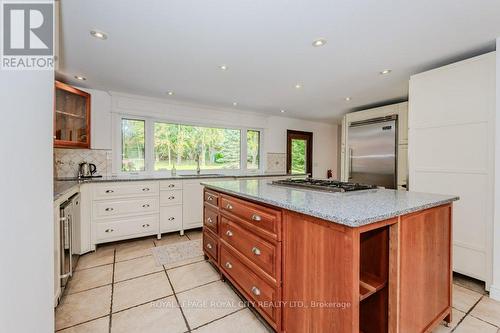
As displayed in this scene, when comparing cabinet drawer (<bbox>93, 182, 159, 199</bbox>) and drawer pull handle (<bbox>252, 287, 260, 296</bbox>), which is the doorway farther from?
drawer pull handle (<bbox>252, 287, 260, 296</bbox>)

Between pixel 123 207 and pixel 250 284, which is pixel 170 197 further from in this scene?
pixel 250 284

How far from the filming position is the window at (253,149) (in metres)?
4.83

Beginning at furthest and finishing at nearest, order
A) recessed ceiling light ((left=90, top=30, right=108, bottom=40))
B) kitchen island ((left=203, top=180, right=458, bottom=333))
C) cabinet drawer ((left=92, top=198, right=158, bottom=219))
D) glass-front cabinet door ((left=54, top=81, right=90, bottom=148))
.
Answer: cabinet drawer ((left=92, top=198, right=158, bottom=219)), glass-front cabinet door ((left=54, top=81, right=90, bottom=148)), recessed ceiling light ((left=90, top=30, right=108, bottom=40)), kitchen island ((left=203, top=180, right=458, bottom=333))

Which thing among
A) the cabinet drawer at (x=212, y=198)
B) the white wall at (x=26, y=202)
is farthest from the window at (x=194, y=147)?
the white wall at (x=26, y=202)

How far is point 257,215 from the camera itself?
4.99ft

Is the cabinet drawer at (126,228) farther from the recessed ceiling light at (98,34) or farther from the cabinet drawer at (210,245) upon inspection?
the recessed ceiling light at (98,34)

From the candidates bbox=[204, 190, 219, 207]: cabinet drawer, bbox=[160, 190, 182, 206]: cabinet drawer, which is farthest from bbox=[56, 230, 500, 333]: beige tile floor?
bbox=[160, 190, 182, 206]: cabinet drawer

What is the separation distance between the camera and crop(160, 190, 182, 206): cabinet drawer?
3260mm

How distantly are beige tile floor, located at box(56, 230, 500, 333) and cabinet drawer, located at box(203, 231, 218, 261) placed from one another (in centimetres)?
18

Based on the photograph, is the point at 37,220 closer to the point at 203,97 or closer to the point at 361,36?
the point at 361,36

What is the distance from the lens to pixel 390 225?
1.13 metres

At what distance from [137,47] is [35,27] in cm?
72

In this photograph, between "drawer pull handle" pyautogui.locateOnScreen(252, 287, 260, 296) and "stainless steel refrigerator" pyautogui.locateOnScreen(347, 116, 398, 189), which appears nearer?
"drawer pull handle" pyautogui.locateOnScreen(252, 287, 260, 296)

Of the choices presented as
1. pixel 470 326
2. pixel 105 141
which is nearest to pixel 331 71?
pixel 470 326
